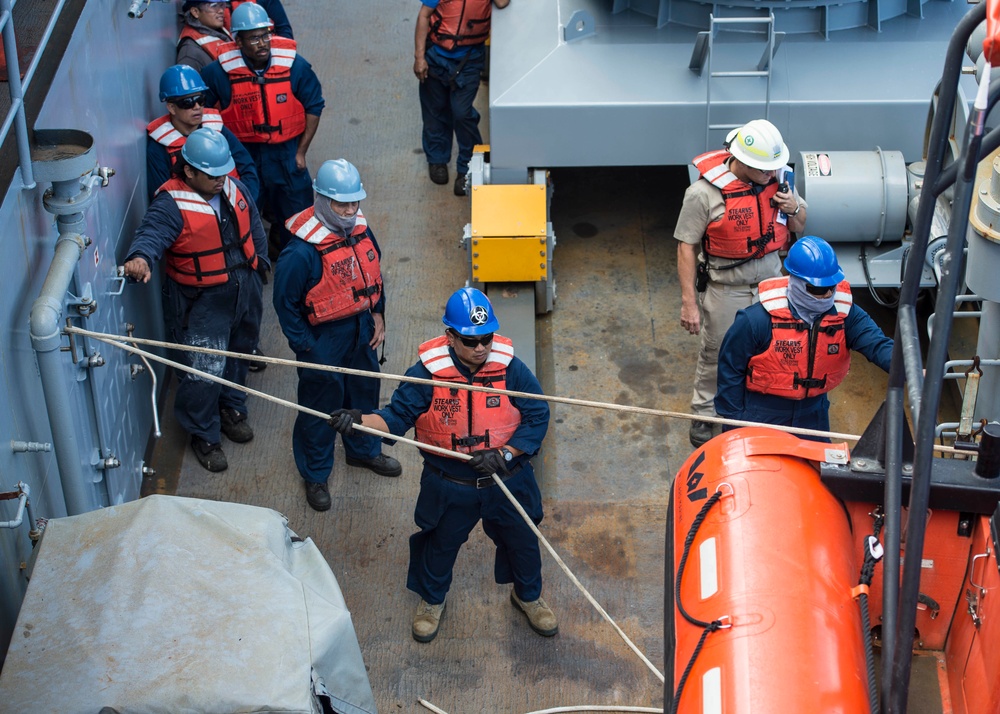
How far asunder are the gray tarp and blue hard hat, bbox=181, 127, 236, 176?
220cm

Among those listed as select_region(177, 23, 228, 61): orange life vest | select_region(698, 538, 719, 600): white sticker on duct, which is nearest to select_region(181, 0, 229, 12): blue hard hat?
select_region(177, 23, 228, 61): orange life vest

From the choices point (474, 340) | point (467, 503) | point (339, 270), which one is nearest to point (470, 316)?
point (474, 340)

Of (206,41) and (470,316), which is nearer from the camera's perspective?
(470,316)

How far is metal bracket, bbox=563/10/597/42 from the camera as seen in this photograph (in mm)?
7316

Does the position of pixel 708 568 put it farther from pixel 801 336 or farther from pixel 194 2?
pixel 194 2

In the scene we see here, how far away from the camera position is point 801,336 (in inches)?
198

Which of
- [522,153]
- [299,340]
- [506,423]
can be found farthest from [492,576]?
[522,153]

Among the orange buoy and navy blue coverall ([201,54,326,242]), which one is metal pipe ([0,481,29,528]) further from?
navy blue coverall ([201,54,326,242])

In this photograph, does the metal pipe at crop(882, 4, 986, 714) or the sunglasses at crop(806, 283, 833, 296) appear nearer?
the metal pipe at crop(882, 4, 986, 714)

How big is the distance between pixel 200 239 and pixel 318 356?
776 mm

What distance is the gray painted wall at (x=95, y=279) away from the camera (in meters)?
3.89

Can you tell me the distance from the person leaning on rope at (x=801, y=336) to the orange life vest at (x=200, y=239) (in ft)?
7.79

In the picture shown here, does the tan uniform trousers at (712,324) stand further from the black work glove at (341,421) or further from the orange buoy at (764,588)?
the orange buoy at (764,588)

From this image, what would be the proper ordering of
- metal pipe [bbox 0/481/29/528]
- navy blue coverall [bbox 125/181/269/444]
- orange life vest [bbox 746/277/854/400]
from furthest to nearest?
1. navy blue coverall [bbox 125/181/269/444]
2. orange life vest [bbox 746/277/854/400]
3. metal pipe [bbox 0/481/29/528]
